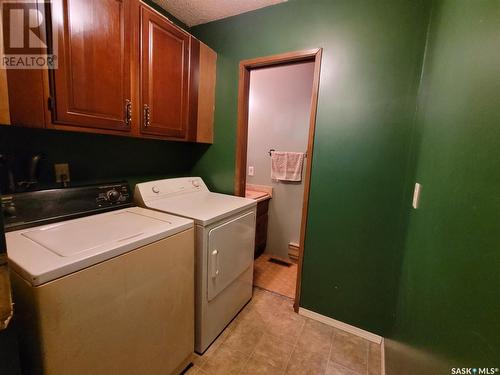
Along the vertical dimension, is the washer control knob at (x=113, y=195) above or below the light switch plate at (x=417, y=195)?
below

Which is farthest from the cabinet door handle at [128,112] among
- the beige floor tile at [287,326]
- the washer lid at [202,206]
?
the beige floor tile at [287,326]

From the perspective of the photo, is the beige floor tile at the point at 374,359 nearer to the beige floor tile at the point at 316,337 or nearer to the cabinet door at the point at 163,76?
the beige floor tile at the point at 316,337

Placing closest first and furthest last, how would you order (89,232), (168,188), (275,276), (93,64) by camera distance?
(89,232), (93,64), (168,188), (275,276)

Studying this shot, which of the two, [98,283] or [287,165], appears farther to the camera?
[287,165]

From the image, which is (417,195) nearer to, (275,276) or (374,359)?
(374,359)

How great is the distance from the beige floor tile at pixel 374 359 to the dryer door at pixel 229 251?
1088mm

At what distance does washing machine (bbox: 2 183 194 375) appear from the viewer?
76 centimetres

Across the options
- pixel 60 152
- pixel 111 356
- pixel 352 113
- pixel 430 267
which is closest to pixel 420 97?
pixel 352 113

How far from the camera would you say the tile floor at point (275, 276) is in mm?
2314

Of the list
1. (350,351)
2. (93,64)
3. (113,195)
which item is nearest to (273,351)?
(350,351)

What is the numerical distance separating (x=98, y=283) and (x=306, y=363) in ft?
4.70

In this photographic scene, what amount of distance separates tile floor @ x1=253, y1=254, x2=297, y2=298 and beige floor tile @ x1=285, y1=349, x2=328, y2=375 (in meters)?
0.63

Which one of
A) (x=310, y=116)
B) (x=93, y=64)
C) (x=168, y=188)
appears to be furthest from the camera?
(x=168, y=188)

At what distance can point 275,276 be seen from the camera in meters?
2.56
